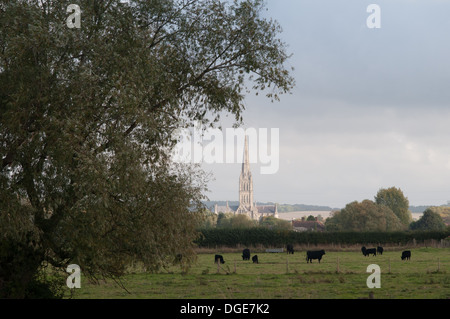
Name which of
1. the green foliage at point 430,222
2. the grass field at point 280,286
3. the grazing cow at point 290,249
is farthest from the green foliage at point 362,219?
the grass field at point 280,286

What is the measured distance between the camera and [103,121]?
14.7 meters

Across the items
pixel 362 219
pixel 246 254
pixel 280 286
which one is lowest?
pixel 246 254

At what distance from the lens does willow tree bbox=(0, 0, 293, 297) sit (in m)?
13.9

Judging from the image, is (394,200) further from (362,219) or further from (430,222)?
(362,219)

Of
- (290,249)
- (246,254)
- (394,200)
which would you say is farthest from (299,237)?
(394,200)

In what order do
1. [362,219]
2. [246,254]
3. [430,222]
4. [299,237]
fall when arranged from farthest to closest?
[430,222]
[362,219]
[299,237]
[246,254]

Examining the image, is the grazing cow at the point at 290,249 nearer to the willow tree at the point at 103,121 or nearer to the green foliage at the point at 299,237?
the green foliage at the point at 299,237

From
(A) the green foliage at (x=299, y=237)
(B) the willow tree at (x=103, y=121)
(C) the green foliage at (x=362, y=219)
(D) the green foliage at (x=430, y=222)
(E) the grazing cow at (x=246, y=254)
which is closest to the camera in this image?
(B) the willow tree at (x=103, y=121)

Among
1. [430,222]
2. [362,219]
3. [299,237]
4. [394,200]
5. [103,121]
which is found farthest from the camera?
[394,200]

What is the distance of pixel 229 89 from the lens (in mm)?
18312

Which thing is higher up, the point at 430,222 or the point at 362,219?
the point at 362,219

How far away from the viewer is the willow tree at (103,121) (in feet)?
45.6

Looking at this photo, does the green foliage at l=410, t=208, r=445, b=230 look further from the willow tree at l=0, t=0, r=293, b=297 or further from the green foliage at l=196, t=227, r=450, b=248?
the willow tree at l=0, t=0, r=293, b=297

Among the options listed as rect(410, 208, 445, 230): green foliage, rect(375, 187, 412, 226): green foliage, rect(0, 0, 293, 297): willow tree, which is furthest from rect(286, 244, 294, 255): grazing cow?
rect(375, 187, 412, 226): green foliage
